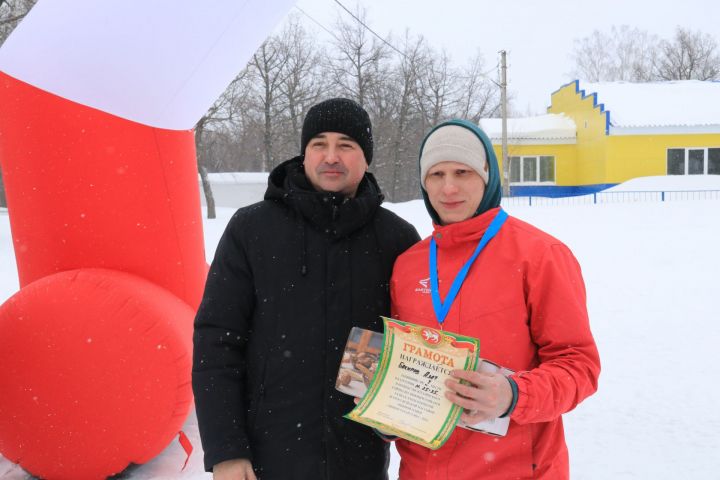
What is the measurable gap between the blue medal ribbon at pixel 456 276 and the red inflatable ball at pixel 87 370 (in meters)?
1.84

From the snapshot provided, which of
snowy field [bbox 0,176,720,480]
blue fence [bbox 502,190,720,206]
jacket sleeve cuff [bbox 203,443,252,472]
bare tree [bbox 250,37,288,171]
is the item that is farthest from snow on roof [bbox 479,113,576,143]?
jacket sleeve cuff [bbox 203,443,252,472]

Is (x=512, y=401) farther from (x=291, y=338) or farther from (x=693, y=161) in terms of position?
(x=693, y=161)

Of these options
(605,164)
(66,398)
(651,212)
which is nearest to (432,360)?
(66,398)

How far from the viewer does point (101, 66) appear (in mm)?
2449

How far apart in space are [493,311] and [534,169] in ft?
86.6

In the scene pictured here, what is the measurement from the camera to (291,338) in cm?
198

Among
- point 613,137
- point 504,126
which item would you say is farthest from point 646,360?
point 613,137

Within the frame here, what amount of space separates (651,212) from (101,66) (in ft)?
47.2

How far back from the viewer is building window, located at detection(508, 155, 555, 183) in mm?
26750

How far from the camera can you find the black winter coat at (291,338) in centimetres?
196

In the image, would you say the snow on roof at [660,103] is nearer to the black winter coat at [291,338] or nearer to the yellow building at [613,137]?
the yellow building at [613,137]

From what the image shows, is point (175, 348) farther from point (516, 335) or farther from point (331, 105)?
point (516, 335)

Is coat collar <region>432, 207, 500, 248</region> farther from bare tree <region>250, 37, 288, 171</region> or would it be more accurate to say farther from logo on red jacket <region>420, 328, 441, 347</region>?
bare tree <region>250, 37, 288, 171</region>

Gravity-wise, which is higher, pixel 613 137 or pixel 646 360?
pixel 613 137
